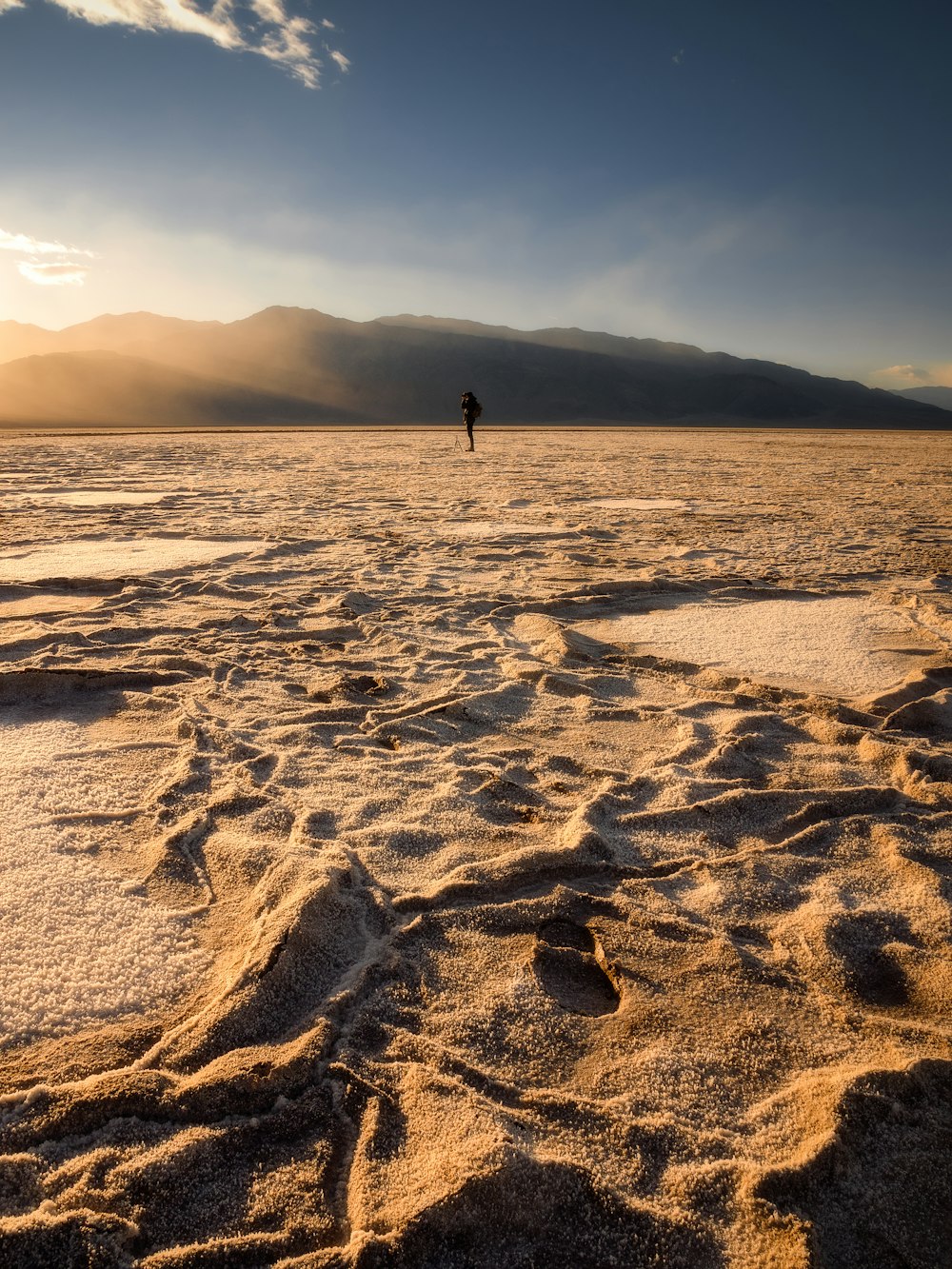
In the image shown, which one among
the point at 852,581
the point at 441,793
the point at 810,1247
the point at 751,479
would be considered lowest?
the point at 810,1247

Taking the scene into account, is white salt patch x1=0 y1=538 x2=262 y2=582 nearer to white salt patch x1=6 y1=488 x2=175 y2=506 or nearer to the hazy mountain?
white salt patch x1=6 y1=488 x2=175 y2=506

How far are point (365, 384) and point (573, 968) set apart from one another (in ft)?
307

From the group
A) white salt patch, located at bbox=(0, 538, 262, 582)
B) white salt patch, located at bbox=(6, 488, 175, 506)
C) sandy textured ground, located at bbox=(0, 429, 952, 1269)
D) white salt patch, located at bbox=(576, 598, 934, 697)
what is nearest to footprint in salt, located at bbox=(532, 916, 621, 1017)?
sandy textured ground, located at bbox=(0, 429, 952, 1269)

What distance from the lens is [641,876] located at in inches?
77.2

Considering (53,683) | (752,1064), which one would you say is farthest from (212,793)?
(752,1064)

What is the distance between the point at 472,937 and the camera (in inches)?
68.4

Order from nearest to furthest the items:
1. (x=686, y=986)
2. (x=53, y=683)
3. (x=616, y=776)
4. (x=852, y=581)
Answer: (x=686, y=986)
(x=616, y=776)
(x=53, y=683)
(x=852, y=581)

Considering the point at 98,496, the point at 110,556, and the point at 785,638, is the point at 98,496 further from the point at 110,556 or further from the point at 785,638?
the point at 785,638

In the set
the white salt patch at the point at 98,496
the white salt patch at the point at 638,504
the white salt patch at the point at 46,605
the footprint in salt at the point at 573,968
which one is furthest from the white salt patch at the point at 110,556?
the white salt patch at the point at 638,504

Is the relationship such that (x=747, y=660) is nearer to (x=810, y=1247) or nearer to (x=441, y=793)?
(x=441, y=793)

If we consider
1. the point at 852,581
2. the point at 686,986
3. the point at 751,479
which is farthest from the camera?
the point at 751,479

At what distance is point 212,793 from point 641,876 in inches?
53.8

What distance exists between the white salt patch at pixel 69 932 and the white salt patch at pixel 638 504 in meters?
6.94

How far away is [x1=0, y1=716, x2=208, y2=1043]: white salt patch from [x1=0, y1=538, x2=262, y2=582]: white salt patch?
3.00 metres
